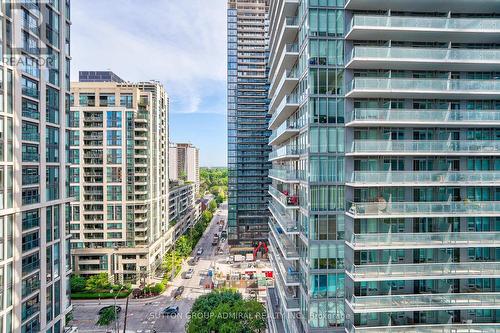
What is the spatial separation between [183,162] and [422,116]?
131 metres

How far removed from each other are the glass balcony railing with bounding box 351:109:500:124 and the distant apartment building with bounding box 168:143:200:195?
110 meters

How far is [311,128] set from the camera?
2064cm

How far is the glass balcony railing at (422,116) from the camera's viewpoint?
65.5ft

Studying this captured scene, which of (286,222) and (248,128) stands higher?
(248,128)

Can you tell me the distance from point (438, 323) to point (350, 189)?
460 inches

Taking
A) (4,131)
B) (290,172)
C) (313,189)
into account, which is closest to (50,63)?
(4,131)

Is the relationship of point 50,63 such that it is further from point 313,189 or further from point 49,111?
point 313,189

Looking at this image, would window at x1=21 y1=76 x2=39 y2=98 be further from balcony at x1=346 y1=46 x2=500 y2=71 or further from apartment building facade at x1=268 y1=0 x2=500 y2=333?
balcony at x1=346 y1=46 x2=500 y2=71

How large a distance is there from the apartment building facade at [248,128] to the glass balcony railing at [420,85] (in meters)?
54.7

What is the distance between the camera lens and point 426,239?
19.8 meters

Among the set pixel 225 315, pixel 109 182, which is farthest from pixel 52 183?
pixel 109 182

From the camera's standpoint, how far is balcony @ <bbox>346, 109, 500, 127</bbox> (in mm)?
19906

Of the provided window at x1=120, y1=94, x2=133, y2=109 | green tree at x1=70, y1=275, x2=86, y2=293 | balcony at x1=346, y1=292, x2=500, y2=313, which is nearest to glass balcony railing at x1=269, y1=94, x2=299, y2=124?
balcony at x1=346, y1=292, x2=500, y2=313

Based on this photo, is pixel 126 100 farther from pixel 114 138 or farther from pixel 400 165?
pixel 400 165
